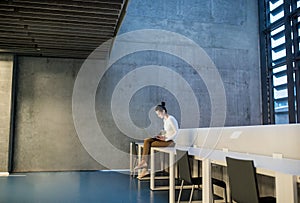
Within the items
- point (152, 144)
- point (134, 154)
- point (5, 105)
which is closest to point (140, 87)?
point (134, 154)

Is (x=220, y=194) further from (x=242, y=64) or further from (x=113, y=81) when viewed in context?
(x=242, y=64)

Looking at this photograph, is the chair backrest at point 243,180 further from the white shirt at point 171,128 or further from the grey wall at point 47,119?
the grey wall at point 47,119

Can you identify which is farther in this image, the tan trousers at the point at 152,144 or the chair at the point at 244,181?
the tan trousers at the point at 152,144

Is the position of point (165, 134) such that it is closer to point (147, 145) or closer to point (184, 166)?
point (147, 145)

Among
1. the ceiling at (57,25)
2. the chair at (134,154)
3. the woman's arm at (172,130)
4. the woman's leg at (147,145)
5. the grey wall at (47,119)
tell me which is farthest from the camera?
the grey wall at (47,119)

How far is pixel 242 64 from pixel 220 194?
4.71 m

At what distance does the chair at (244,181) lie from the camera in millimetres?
2072

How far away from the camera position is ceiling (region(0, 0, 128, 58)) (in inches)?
171

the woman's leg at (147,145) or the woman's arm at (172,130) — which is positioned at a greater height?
the woman's arm at (172,130)

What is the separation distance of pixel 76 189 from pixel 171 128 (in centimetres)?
177

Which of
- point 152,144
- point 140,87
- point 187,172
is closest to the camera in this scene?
point 187,172

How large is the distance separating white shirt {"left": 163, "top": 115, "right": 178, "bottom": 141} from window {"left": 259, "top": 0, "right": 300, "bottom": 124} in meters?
3.71

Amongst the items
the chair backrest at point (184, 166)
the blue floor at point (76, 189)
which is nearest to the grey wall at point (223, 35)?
the blue floor at point (76, 189)

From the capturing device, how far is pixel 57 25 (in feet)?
16.6
